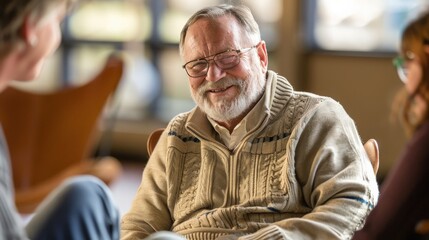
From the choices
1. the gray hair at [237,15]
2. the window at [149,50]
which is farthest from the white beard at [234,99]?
the window at [149,50]

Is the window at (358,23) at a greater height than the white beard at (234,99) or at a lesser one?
lesser

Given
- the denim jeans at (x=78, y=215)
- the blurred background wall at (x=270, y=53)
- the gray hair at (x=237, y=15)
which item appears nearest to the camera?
the denim jeans at (x=78, y=215)

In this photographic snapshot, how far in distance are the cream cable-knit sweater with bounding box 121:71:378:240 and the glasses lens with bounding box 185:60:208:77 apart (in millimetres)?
114

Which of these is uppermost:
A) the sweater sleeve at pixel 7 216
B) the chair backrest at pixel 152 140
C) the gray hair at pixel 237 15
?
the gray hair at pixel 237 15


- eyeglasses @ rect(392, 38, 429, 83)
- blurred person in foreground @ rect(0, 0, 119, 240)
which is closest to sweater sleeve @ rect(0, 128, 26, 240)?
blurred person in foreground @ rect(0, 0, 119, 240)

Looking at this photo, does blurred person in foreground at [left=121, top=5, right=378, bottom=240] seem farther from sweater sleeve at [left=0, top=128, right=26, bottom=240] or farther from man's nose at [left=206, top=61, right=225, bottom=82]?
sweater sleeve at [left=0, top=128, right=26, bottom=240]

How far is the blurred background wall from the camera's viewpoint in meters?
6.35

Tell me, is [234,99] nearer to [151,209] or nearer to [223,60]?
[223,60]

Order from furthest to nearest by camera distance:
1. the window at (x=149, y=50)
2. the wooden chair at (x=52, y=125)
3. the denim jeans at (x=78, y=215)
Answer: the window at (x=149, y=50), the wooden chair at (x=52, y=125), the denim jeans at (x=78, y=215)

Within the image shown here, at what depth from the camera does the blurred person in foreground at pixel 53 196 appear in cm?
171

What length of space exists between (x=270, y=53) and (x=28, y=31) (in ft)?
17.0

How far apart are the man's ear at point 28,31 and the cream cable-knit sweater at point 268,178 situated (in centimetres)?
74

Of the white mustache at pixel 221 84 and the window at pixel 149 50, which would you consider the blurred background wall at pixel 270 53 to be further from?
the white mustache at pixel 221 84

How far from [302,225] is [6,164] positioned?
74 cm
